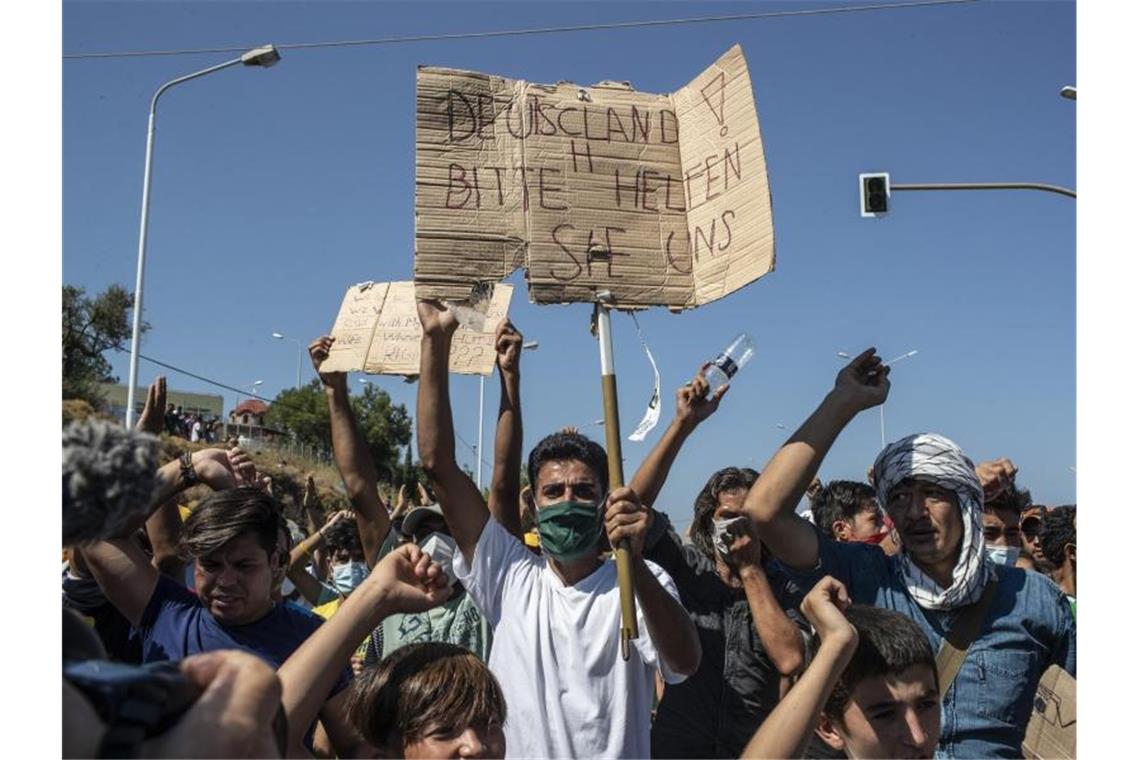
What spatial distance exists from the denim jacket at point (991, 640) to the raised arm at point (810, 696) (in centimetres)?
53

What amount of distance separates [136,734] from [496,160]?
7.52 feet

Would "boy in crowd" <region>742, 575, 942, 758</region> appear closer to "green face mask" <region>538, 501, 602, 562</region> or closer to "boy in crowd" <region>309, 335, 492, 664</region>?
"green face mask" <region>538, 501, 602, 562</region>

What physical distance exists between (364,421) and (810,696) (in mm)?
55429

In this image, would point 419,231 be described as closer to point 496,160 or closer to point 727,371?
point 496,160

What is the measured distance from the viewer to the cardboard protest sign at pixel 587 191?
3.10 m

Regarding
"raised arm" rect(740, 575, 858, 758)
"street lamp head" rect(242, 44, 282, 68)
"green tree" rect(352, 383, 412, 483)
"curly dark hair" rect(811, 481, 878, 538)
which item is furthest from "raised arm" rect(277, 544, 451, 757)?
"green tree" rect(352, 383, 412, 483)

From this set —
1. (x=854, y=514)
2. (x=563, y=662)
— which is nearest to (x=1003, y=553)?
(x=854, y=514)

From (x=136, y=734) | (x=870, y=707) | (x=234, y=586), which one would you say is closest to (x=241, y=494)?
(x=234, y=586)

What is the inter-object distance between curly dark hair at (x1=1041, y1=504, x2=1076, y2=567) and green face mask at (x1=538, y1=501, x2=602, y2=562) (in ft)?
9.85

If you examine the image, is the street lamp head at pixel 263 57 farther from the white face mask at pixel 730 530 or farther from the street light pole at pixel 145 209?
the white face mask at pixel 730 530

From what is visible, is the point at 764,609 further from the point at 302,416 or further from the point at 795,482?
the point at 302,416

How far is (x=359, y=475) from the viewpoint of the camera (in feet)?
13.5

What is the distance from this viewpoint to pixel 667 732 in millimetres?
3559

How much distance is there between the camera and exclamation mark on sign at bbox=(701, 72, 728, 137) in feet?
10.6
